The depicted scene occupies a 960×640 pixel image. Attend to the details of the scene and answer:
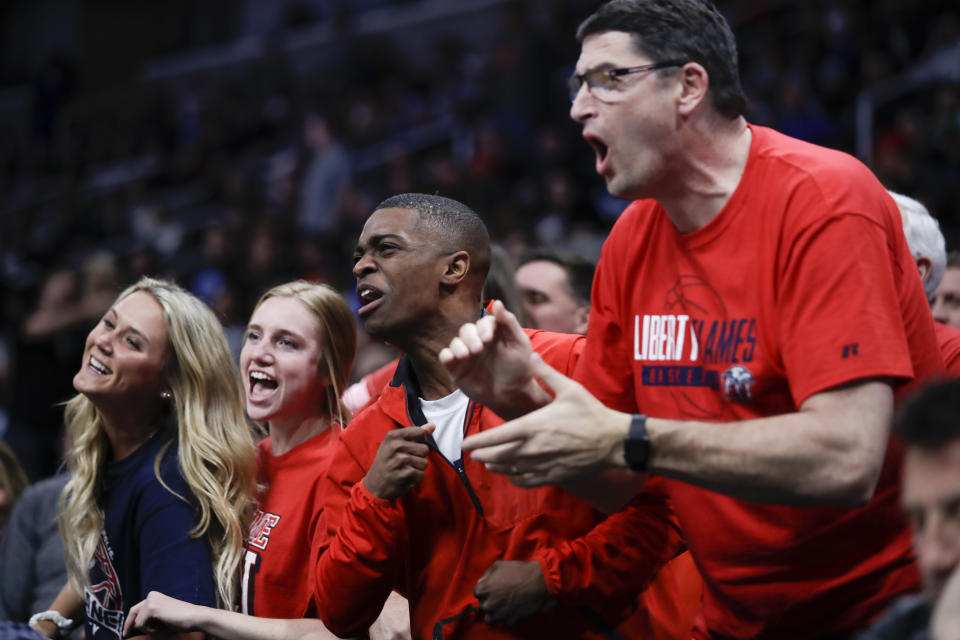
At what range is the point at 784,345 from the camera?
1908 millimetres

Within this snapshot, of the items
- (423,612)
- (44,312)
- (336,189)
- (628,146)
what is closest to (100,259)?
(44,312)

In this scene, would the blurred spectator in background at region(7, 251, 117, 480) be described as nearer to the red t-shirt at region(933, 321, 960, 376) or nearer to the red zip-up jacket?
the red zip-up jacket

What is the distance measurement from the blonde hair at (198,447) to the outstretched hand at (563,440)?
4.74 ft

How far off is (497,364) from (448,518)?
2.27ft

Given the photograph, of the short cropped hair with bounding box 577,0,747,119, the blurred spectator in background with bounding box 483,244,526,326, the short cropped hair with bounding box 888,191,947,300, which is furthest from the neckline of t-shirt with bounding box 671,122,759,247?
the blurred spectator in background with bounding box 483,244,526,326

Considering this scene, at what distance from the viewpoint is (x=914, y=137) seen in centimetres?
703

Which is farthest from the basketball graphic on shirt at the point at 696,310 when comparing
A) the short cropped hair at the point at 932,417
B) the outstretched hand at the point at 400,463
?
the outstretched hand at the point at 400,463

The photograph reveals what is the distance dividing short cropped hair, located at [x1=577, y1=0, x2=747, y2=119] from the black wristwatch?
74cm

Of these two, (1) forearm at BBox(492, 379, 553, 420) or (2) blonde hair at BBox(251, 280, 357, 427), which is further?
(2) blonde hair at BBox(251, 280, 357, 427)

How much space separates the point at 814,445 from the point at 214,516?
1.93m

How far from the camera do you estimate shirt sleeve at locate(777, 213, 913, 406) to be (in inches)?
70.7

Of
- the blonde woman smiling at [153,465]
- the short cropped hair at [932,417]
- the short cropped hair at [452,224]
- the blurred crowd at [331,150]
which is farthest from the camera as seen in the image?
the blurred crowd at [331,150]

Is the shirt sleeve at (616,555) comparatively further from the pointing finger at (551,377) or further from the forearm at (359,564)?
the pointing finger at (551,377)

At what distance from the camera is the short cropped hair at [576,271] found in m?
4.38
